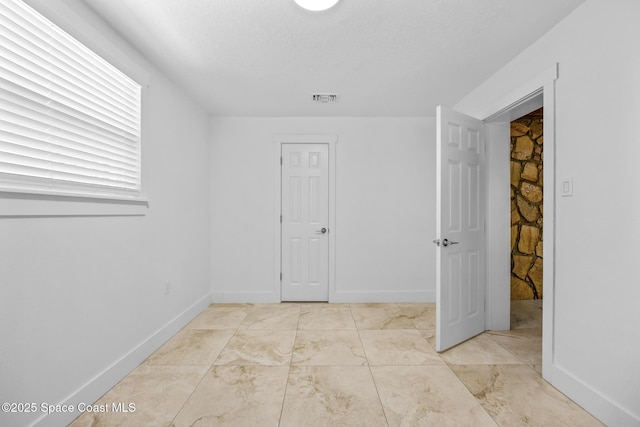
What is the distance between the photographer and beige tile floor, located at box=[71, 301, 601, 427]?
64.0 inches

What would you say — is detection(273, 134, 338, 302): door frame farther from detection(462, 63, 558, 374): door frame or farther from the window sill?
the window sill

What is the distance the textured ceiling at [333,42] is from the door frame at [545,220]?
318 mm

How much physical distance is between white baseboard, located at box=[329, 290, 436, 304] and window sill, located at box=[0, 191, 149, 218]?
101 inches

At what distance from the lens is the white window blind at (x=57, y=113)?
1.31 meters

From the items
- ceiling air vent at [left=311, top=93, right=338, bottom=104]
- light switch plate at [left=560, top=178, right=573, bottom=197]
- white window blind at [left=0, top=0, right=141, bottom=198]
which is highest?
ceiling air vent at [left=311, top=93, right=338, bottom=104]

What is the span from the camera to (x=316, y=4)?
1.66 meters

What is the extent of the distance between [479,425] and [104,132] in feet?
9.29

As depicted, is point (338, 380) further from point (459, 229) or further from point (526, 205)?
point (526, 205)

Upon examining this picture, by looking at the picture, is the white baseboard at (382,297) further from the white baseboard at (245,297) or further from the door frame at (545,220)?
the door frame at (545,220)

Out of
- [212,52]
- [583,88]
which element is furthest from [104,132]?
[583,88]

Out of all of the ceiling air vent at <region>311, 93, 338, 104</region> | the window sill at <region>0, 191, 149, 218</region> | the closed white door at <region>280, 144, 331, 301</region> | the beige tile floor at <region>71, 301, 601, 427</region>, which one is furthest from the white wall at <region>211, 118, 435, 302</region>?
the window sill at <region>0, 191, 149, 218</region>

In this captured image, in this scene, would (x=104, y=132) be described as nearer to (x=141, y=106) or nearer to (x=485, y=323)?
(x=141, y=106)

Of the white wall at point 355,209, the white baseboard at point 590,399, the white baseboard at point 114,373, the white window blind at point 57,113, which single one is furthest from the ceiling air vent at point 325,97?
the white baseboard at point 590,399

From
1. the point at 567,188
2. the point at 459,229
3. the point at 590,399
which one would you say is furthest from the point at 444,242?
the point at 590,399
